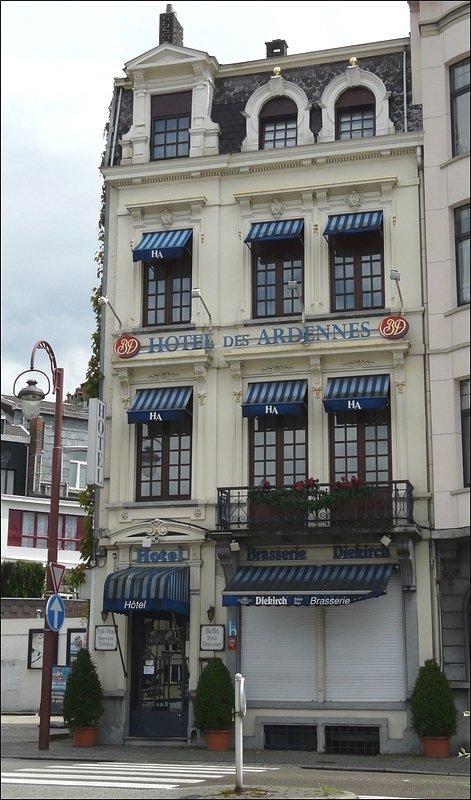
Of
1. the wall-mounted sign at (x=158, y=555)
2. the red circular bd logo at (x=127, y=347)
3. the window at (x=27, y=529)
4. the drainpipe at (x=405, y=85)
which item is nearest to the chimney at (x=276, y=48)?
the drainpipe at (x=405, y=85)

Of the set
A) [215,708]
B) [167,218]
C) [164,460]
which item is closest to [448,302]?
[167,218]

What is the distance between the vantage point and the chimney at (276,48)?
89.8ft

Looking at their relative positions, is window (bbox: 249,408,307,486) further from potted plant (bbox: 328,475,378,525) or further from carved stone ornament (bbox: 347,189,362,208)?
carved stone ornament (bbox: 347,189,362,208)

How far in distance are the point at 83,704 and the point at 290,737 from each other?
441cm

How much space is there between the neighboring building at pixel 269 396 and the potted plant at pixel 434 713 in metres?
0.67

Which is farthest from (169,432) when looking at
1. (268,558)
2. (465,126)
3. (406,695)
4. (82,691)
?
(465,126)

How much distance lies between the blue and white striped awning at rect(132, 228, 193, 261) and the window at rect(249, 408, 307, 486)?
169 inches

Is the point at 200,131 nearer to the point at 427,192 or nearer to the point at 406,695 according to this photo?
the point at 427,192

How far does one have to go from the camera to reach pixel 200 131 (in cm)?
2603

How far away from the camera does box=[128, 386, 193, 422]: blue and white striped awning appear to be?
2414 cm

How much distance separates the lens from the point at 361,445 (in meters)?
23.4

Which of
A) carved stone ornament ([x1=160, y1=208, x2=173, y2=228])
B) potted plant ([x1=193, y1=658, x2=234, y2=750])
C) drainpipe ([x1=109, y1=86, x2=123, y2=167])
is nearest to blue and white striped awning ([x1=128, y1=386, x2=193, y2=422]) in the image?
carved stone ornament ([x1=160, y1=208, x2=173, y2=228])

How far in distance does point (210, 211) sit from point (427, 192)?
205 inches

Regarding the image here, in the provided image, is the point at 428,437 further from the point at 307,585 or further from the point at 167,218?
the point at 167,218
